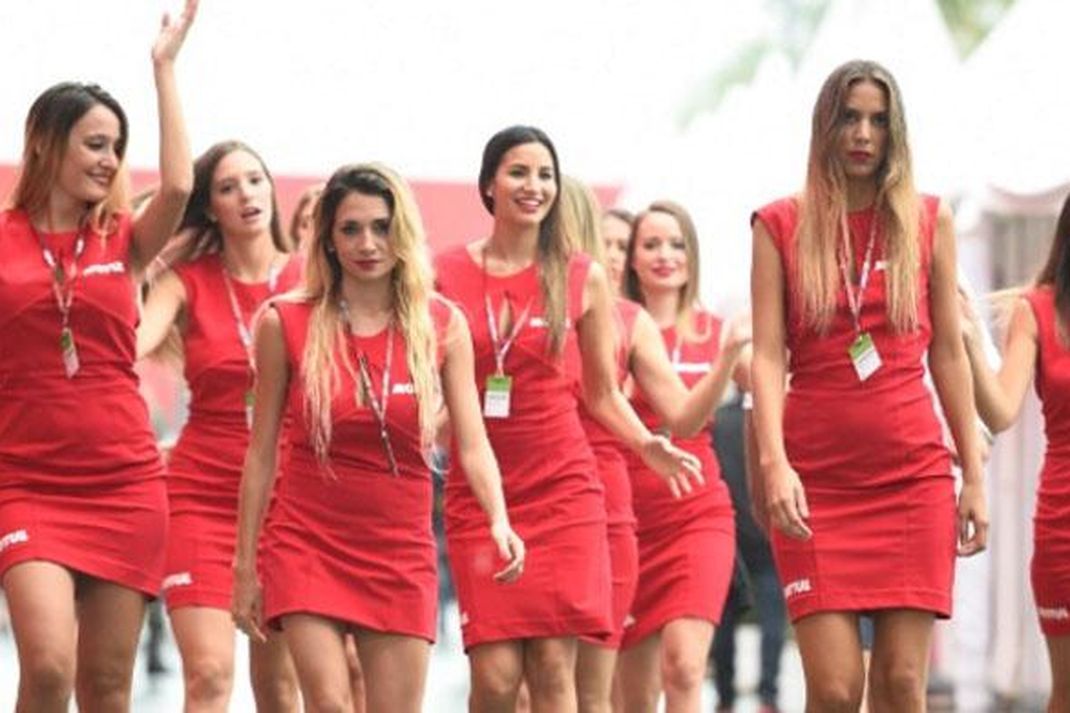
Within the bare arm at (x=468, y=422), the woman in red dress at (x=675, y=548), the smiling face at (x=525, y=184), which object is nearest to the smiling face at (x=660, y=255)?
the woman in red dress at (x=675, y=548)

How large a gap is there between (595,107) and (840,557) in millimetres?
23322

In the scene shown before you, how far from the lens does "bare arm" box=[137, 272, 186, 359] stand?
12039mm

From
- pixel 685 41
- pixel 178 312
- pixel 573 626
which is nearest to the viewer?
pixel 573 626

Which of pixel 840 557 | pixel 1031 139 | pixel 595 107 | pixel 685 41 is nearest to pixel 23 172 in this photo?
pixel 840 557

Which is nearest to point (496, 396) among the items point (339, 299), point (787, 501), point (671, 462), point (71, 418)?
point (671, 462)

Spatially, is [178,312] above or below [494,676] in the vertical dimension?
above

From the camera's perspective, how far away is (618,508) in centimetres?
1266

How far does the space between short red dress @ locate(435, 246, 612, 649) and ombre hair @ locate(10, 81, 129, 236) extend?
1.42 metres

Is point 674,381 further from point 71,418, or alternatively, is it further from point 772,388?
point 71,418

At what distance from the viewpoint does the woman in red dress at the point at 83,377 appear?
10.5m

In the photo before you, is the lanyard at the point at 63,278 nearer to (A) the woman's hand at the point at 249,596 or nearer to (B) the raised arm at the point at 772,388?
(A) the woman's hand at the point at 249,596

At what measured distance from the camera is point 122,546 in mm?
10586

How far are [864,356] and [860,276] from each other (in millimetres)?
232

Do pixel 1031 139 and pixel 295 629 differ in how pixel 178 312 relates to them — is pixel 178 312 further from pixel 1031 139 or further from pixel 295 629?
pixel 1031 139
